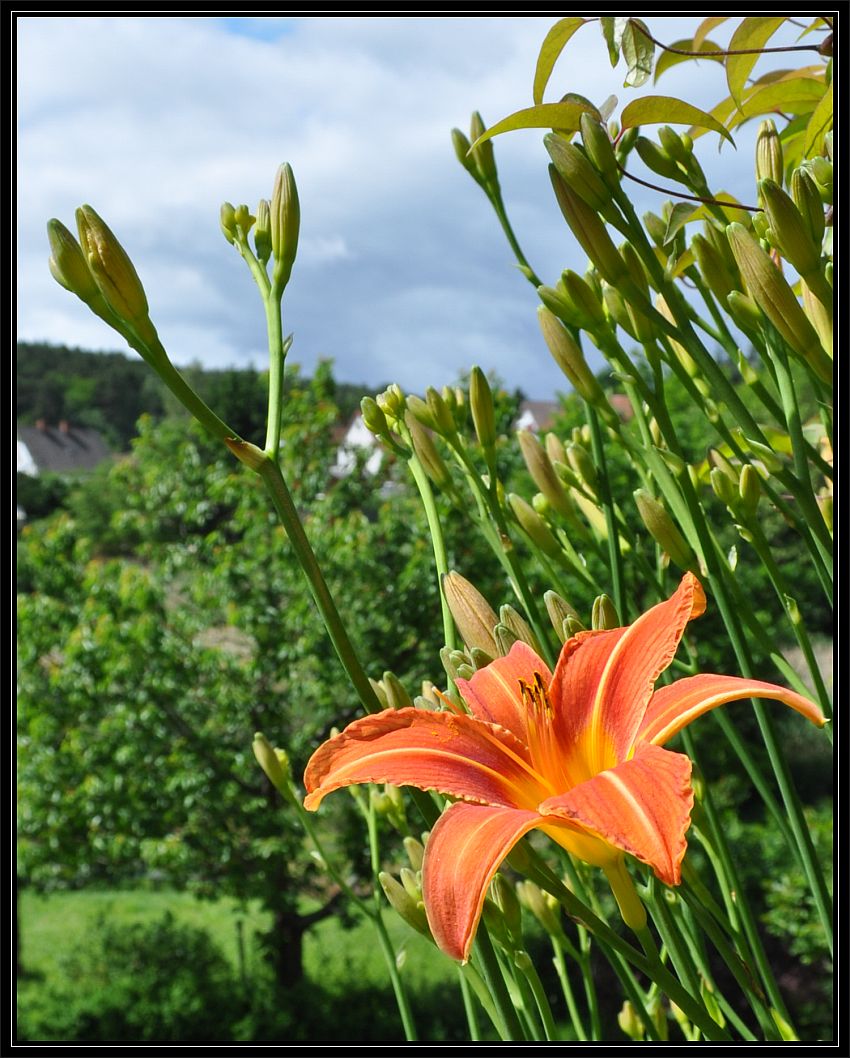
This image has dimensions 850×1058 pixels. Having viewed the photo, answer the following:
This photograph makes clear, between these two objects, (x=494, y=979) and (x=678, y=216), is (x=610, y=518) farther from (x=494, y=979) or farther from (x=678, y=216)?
(x=494, y=979)

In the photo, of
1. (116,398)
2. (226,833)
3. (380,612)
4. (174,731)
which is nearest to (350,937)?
(226,833)

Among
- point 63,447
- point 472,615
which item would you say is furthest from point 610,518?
point 63,447

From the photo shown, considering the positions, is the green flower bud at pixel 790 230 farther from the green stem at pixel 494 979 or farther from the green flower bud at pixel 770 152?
the green stem at pixel 494 979

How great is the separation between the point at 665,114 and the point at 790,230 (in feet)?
0.41

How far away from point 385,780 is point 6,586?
0.35m

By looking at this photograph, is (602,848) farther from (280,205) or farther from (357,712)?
(357,712)

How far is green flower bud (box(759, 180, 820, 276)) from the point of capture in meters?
0.46

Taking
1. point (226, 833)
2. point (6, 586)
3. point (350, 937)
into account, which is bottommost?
point (350, 937)

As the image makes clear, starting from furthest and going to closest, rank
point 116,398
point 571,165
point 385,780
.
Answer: point 116,398, point 571,165, point 385,780

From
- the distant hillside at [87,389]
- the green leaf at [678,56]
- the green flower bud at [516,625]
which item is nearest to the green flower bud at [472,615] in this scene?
the green flower bud at [516,625]

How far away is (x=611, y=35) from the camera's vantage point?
2.01 feet

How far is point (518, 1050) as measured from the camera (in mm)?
425

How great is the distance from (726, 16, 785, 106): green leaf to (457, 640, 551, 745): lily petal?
44cm

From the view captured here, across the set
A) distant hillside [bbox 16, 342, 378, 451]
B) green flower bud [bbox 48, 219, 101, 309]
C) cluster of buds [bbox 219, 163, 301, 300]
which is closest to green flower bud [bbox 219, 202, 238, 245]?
cluster of buds [bbox 219, 163, 301, 300]
